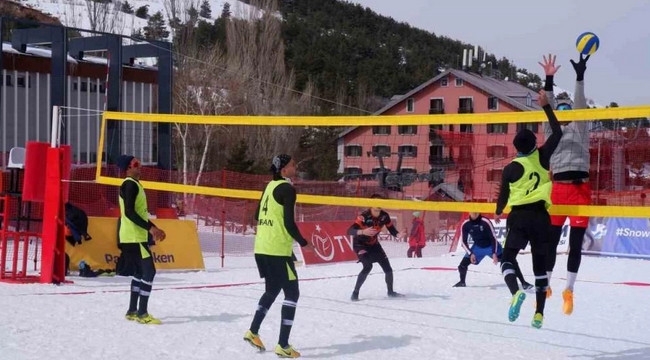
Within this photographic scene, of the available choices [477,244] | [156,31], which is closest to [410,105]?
[156,31]

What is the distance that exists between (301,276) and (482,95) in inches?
1572

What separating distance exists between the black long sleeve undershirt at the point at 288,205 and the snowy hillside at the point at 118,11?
4302 centimetres

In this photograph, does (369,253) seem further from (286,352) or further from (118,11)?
(118,11)

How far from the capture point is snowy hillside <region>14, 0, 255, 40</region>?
186 feet

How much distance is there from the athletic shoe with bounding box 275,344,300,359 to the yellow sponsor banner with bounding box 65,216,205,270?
768cm

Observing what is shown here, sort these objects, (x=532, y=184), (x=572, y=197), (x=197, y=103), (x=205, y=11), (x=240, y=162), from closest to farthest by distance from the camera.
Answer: (x=532, y=184), (x=572, y=197), (x=240, y=162), (x=197, y=103), (x=205, y=11)

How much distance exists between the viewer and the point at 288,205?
8.03 m

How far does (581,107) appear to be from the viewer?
8.62 m

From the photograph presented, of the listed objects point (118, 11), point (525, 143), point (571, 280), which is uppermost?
point (118, 11)

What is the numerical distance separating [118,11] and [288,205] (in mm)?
53114

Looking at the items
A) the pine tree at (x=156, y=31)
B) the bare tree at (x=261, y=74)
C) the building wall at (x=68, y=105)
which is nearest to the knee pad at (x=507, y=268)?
the building wall at (x=68, y=105)


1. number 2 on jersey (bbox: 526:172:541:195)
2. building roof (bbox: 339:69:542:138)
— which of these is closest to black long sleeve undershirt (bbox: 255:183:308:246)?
number 2 on jersey (bbox: 526:172:541:195)

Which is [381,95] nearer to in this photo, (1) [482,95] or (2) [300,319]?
(1) [482,95]

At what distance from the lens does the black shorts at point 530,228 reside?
7.93 m
